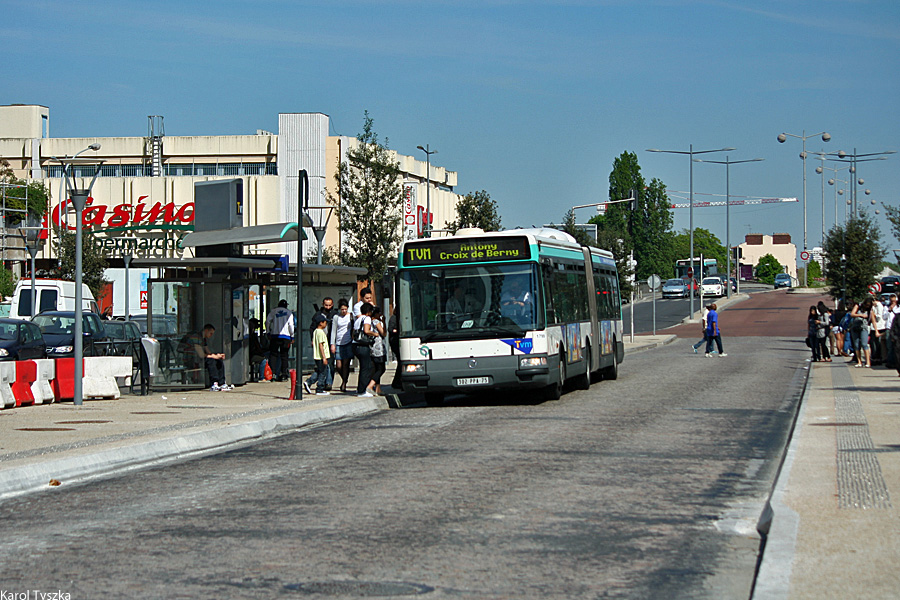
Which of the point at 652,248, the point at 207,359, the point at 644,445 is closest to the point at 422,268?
the point at 207,359

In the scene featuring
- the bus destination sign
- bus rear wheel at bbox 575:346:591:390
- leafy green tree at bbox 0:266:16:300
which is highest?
leafy green tree at bbox 0:266:16:300

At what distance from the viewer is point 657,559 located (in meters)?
7.14

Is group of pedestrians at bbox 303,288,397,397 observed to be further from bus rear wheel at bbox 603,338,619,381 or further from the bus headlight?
bus rear wheel at bbox 603,338,619,381

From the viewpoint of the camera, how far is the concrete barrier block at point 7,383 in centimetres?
1842

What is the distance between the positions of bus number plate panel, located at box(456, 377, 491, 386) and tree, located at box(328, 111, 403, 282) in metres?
23.2

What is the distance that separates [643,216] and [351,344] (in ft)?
342

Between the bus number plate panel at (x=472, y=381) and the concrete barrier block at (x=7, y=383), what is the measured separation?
24.1 feet

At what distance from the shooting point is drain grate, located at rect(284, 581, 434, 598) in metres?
6.21

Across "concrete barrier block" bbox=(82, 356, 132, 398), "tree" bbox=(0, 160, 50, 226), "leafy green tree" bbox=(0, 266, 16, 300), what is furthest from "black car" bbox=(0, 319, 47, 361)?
"tree" bbox=(0, 160, 50, 226)

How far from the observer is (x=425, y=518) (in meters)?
8.53

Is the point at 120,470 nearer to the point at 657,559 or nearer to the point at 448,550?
the point at 448,550

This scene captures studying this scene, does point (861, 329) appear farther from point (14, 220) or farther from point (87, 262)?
point (14, 220)

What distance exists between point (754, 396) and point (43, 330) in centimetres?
1706

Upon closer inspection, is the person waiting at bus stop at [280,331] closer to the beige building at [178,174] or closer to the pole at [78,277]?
the pole at [78,277]
